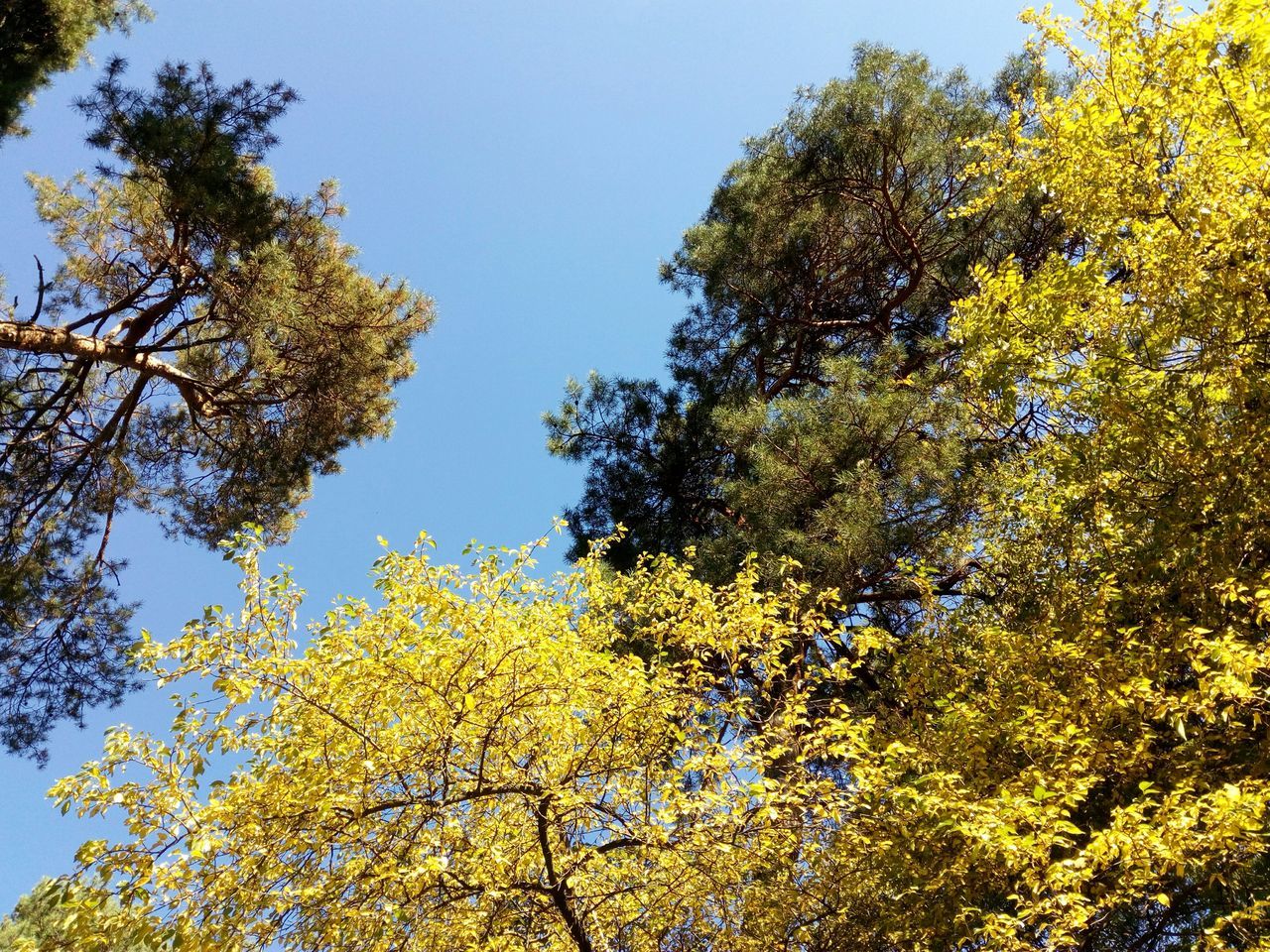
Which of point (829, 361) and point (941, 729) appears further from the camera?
point (829, 361)

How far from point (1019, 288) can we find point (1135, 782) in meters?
2.95

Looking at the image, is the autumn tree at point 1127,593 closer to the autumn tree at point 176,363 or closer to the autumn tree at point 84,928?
the autumn tree at point 84,928

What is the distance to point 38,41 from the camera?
8883mm

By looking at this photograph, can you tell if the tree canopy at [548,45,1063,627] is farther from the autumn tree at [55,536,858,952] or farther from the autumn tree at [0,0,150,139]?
the autumn tree at [0,0,150,139]

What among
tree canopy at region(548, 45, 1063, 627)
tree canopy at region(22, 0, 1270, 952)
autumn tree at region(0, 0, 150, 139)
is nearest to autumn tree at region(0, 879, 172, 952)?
tree canopy at region(22, 0, 1270, 952)

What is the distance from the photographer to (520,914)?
4.39 meters

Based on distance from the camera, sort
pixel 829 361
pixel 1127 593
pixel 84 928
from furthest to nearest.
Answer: pixel 829 361 < pixel 1127 593 < pixel 84 928

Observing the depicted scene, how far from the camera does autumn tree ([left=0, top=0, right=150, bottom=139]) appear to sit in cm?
856

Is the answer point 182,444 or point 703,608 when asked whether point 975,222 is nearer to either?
point 703,608

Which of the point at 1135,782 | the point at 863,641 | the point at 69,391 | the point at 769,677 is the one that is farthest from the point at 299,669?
the point at 69,391

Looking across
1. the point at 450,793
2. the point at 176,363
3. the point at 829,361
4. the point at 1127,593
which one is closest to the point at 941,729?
the point at 1127,593

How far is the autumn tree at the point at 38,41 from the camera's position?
8.56m

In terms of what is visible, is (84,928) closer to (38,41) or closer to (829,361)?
(829,361)

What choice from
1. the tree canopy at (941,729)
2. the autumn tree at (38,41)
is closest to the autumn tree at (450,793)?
the tree canopy at (941,729)
